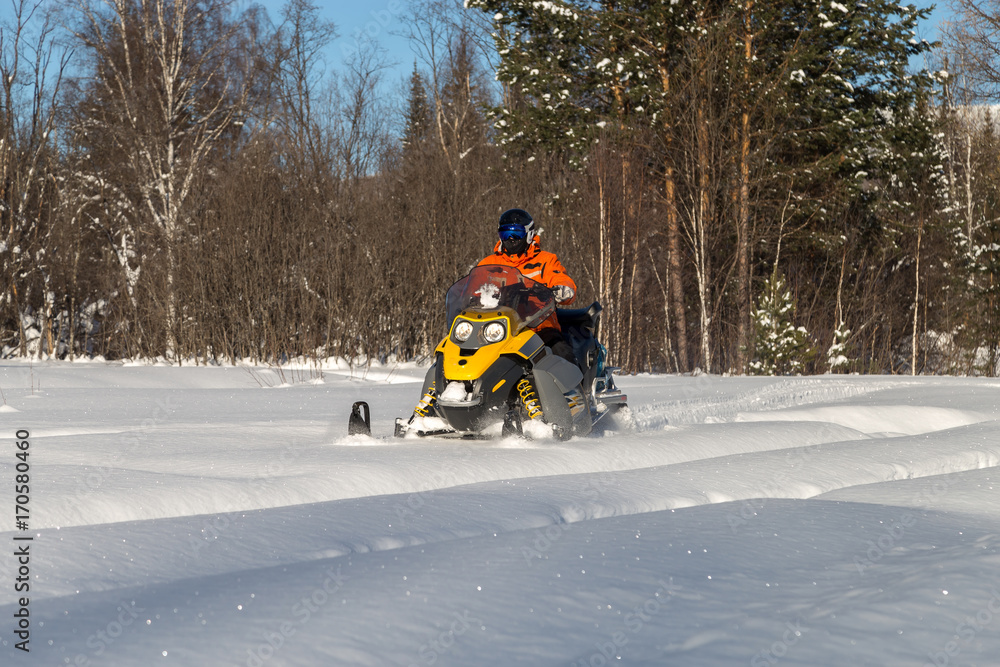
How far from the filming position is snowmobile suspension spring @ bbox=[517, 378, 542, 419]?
5.86 m

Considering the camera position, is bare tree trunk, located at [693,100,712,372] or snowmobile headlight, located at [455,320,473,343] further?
bare tree trunk, located at [693,100,712,372]

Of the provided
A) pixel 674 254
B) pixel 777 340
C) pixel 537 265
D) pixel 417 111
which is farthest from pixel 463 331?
pixel 417 111

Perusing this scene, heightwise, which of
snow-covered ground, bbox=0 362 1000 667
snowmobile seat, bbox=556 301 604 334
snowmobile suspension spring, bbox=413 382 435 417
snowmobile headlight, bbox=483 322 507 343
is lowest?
snow-covered ground, bbox=0 362 1000 667

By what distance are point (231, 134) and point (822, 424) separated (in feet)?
64.6

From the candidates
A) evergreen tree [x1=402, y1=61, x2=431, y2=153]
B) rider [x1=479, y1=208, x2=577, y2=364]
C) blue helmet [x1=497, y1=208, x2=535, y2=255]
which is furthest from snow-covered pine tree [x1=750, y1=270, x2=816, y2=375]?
evergreen tree [x1=402, y1=61, x2=431, y2=153]

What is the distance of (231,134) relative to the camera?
23.3 meters

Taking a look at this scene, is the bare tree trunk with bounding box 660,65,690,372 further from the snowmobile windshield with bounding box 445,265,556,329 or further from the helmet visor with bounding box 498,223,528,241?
the snowmobile windshield with bounding box 445,265,556,329

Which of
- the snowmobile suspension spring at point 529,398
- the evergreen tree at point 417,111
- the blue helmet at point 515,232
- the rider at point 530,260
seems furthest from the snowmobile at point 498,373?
the evergreen tree at point 417,111

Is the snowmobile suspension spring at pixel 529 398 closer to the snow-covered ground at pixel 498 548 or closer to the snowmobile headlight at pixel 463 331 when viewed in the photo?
the snow-covered ground at pixel 498 548

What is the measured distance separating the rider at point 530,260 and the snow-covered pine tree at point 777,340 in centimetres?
997

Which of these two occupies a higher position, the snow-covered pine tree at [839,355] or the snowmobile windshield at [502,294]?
the snowmobile windshield at [502,294]

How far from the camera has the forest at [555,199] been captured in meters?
15.1

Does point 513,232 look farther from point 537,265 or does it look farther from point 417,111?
point 417,111

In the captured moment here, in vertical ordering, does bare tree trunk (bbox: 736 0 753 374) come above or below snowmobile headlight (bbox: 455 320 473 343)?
above
